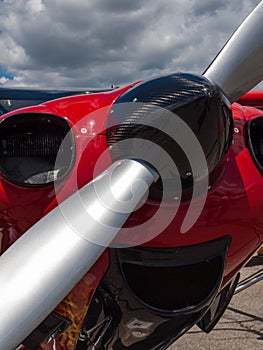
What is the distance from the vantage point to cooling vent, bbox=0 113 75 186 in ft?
7.01

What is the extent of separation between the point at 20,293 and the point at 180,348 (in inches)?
130

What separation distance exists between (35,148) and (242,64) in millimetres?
911

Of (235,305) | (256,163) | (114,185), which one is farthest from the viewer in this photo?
(235,305)

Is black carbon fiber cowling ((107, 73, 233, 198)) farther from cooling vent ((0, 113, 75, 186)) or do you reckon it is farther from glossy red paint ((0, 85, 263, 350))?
cooling vent ((0, 113, 75, 186))

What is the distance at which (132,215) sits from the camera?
6.81 feet

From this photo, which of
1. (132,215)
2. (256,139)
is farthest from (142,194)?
(256,139)

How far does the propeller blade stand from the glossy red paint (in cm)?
26

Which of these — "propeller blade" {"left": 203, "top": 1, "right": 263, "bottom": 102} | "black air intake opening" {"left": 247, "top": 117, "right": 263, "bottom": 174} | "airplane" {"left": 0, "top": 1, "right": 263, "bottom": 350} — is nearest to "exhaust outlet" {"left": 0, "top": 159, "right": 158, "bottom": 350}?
"airplane" {"left": 0, "top": 1, "right": 263, "bottom": 350}

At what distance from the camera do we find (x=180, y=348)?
4496 millimetres

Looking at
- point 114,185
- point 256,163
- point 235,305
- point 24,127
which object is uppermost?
point 24,127

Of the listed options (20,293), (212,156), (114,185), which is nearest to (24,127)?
(114,185)

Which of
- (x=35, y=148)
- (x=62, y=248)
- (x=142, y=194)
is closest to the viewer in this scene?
(x=62, y=248)

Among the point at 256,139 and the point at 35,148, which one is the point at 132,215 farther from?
the point at 256,139

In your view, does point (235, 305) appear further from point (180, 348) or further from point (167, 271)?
point (167, 271)
